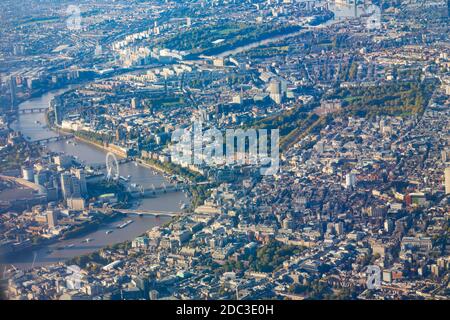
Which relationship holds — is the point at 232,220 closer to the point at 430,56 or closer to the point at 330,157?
the point at 330,157

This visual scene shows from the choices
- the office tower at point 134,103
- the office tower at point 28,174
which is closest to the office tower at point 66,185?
the office tower at point 28,174

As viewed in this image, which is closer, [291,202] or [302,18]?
[291,202]

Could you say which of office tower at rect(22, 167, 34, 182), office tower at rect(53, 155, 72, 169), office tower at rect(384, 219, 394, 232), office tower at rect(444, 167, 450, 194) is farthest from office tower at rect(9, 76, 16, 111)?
office tower at rect(384, 219, 394, 232)

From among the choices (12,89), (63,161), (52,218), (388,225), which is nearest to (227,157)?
(63,161)

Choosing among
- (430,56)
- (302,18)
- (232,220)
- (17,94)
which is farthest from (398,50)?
(232,220)

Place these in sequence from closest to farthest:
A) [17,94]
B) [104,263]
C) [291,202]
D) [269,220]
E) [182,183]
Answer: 1. [104,263]
2. [269,220]
3. [291,202]
4. [182,183]
5. [17,94]

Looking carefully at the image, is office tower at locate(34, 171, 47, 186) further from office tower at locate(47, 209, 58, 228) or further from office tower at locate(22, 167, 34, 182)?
office tower at locate(47, 209, 58, 228)

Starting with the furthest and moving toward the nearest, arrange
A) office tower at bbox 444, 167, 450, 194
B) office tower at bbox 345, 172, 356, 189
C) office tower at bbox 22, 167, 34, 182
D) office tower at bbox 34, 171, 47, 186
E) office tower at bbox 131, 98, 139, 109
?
office tower at bbox 131, 98, 139, 109, office tower at bbox 22, 167, 34, 182, office tower at bbox 34, 171, 47, 186, office tower at bbox 345, 172, 356, 189, office tower at bbox 444, 167, 450, 194

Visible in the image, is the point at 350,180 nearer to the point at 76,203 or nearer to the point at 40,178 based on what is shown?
the point at 76,203
